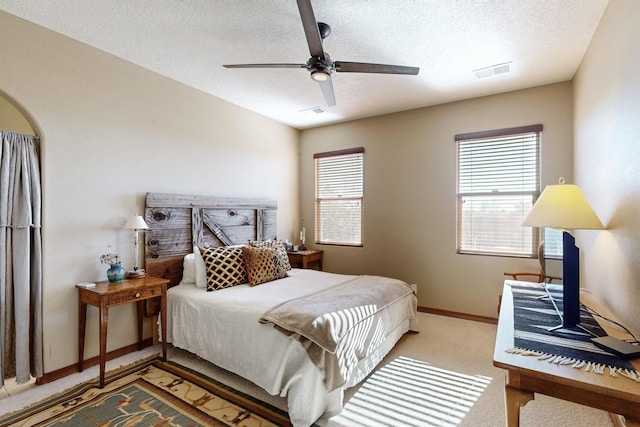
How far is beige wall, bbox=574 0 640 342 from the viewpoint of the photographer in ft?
5.53

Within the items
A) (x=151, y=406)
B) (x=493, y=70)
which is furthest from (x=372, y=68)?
(x=151, y=406)

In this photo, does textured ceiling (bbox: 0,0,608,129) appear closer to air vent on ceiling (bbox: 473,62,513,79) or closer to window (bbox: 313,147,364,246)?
air vent on ceiling (bbox: 473,62,513,79)

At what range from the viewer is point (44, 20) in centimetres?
240

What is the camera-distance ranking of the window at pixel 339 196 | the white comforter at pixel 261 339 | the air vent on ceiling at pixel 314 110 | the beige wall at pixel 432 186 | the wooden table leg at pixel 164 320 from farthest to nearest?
the window at pixel 339 196 → the air vent on ceiling at pixel 314 110 → the beige wall at pixel 432 186 → the wooden table leg at pixel 164 320 → the white comforter at pixel 261 339

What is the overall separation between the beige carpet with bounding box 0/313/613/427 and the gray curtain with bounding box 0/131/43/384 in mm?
289

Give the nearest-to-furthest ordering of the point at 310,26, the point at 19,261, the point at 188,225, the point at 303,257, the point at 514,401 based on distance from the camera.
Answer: the point at 514,401 < the point at 310,26 < the point at 19,261 < the point at 188,225 < the point at 303,257

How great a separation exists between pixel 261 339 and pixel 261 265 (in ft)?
3.67

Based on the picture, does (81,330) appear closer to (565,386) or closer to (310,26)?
(310,26)

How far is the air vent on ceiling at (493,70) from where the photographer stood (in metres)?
3.08

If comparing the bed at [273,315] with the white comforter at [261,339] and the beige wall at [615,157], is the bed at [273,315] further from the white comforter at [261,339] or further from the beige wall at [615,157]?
the beige wall at [615,157]

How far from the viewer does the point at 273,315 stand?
7.36 ft

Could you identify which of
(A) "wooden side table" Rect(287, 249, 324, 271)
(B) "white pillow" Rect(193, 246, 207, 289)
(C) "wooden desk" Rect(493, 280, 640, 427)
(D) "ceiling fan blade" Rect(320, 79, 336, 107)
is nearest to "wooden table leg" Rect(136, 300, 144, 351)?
(B) "white pillow" Rect(193, 246, 207, 289)

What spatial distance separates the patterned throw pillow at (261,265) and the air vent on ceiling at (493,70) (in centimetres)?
297

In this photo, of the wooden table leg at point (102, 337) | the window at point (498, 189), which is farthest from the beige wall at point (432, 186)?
the wooden table leg at point (102, 337)
